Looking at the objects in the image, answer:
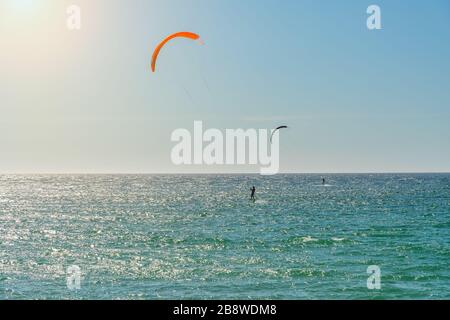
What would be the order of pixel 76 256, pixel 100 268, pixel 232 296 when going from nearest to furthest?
pixel 232 296
pixel 100 268
pixel 76 256

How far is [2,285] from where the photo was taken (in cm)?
2366

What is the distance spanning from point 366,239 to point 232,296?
62.9 ft

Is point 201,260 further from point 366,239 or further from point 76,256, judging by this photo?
point 366,239

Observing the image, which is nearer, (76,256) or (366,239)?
(76,256)
